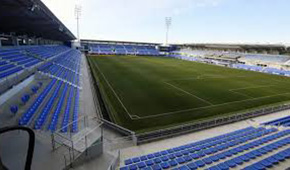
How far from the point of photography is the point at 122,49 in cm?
8138

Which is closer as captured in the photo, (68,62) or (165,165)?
(165,165)

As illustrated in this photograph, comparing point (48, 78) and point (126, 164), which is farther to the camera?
point (48, 78)

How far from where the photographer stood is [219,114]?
15.4m

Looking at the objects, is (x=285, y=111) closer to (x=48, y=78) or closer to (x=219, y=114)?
(x=219, y=114)

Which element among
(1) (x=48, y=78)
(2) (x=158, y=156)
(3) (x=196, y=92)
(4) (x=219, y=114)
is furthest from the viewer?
(3) (x=196, y=92)

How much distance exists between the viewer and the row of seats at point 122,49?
75.7 m

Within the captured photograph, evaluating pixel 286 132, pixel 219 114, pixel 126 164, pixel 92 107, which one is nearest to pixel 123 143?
pixel 126 164

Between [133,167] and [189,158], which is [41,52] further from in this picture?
[189,158]

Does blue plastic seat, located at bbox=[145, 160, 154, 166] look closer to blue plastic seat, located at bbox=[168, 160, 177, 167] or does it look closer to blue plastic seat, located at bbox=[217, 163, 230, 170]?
blue plastic seat, located at bbox=[168, 160, 177, 167]

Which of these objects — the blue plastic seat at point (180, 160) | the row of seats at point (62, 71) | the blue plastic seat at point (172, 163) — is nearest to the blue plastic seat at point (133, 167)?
the blue plastic seat at point (172, 163)

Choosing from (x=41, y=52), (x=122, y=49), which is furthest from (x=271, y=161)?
(x=122, y=49)

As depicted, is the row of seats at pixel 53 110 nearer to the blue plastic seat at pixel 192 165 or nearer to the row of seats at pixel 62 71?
the row of seats at pixel 62 71

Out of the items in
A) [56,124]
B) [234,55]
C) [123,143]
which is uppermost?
[234,55]

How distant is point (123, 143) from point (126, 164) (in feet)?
7.41
